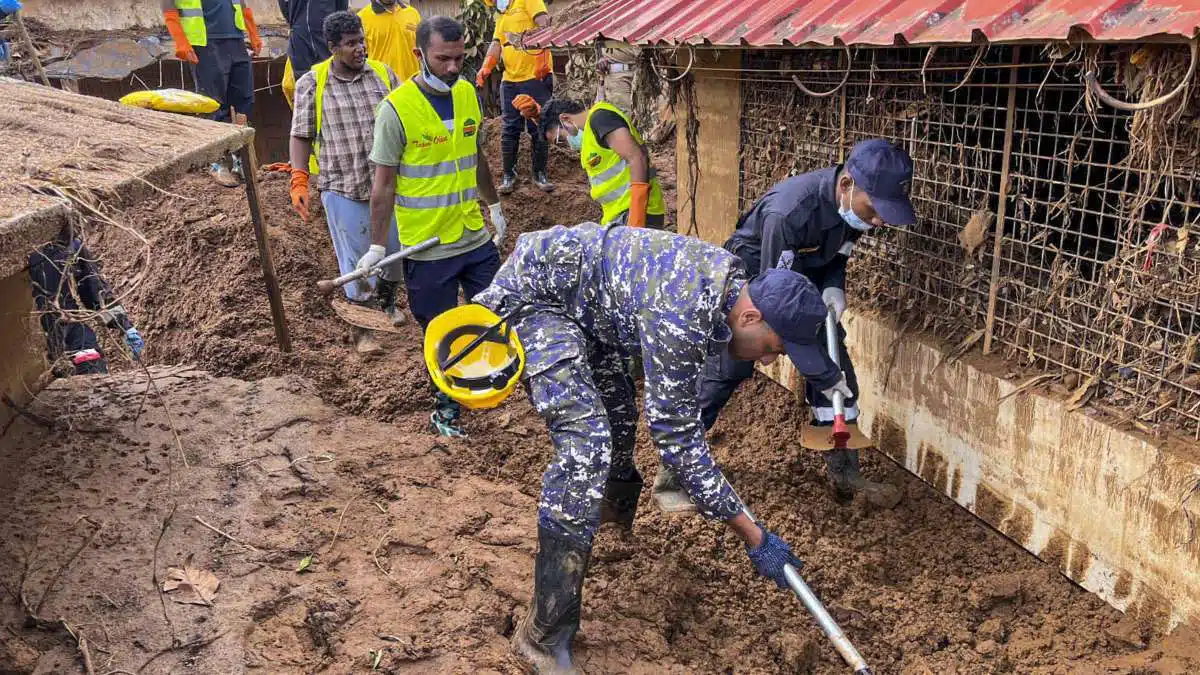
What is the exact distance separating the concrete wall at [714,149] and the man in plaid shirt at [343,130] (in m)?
1.98

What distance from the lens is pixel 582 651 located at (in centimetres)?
323

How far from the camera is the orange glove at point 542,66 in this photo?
866cm

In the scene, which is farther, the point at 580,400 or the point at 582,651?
the point at 582,651

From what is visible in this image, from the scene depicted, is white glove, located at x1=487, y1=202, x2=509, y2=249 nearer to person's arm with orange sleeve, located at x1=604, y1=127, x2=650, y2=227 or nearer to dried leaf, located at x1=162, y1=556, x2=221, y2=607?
person's arm with orange sleeve, located at x1=604, y1=127, x2=650, y2=227

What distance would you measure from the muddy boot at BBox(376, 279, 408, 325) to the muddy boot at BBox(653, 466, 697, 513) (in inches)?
110

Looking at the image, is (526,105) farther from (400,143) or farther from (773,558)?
(773,558)

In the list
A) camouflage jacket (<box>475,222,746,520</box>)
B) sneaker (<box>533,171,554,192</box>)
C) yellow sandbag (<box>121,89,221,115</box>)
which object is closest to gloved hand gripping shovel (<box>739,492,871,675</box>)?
camouflage jacket (<box>475,222,746,520</box>)

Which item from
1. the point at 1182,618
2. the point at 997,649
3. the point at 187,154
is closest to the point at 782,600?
the point at 997,649

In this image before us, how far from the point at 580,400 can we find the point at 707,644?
1.19m

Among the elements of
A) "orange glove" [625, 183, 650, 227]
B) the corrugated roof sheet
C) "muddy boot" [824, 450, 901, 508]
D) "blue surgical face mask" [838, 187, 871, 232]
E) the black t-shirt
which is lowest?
"muddy boot" [824, 450, 901, 508]

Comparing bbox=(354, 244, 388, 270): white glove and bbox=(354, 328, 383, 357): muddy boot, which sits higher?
bbox=(354, 244, 388, 270): white glove

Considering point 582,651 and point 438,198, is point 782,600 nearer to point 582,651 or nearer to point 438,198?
point 582,651

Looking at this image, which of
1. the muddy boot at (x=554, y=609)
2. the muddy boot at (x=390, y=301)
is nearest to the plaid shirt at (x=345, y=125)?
the muddy boot at (x=390, y=301)

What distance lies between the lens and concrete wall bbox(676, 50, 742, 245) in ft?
18.2
